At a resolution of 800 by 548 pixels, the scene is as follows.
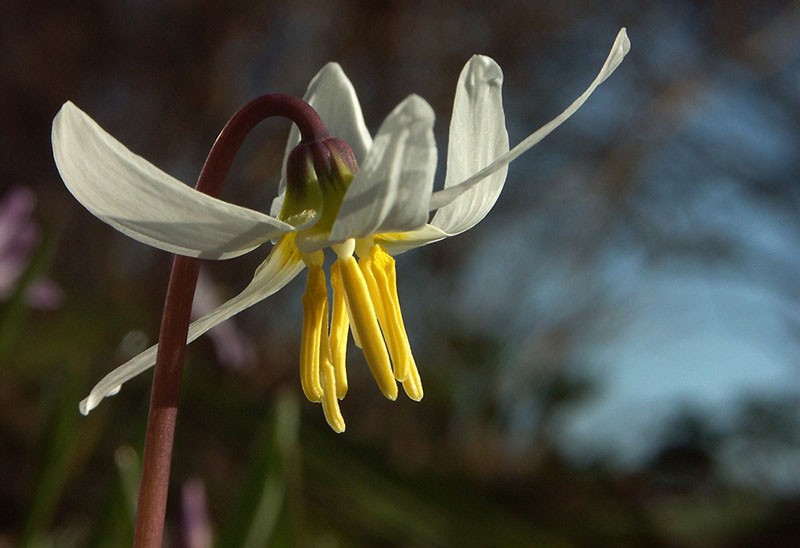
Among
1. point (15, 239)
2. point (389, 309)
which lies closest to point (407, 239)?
point (389, 309)

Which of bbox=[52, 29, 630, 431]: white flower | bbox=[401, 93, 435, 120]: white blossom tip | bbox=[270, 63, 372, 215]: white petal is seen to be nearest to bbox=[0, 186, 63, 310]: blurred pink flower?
bbox=[270, 63, 372, 215]: white petal

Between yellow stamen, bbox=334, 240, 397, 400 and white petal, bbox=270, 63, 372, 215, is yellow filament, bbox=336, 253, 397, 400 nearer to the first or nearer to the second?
yellow stamen, bbox=334, 240, 397, 400

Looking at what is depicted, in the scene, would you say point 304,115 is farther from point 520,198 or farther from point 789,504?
point 520,198

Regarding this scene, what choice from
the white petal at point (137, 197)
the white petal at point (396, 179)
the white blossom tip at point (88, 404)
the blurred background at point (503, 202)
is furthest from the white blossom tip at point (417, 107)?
the blurred background at point (503, 202)

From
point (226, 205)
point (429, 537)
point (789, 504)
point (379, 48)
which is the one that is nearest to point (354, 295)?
point (226, 205)

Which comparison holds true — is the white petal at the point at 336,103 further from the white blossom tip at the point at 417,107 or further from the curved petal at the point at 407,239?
the white blossom tip at the point at 417,107
